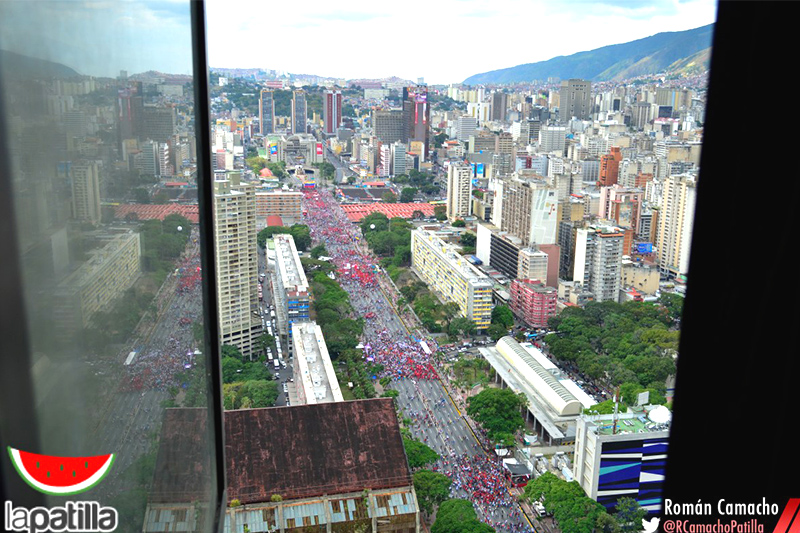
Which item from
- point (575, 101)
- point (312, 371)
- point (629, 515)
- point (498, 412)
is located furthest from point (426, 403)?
point (575, 101)

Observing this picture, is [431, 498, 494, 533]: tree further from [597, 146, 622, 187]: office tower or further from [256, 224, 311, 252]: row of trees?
[597, 146, 622, 187]: office tower

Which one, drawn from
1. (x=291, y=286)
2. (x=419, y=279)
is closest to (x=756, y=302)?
(x=291, y=286)

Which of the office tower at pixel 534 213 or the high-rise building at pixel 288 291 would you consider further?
the office tower at pixel 534 213

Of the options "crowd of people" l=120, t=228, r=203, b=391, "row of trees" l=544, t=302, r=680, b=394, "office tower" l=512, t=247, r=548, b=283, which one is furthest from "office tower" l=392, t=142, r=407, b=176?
"crowd of people" l=120, t=228, r=203, b=391

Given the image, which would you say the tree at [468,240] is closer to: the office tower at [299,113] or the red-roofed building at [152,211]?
the red-roofed building at [152,211]

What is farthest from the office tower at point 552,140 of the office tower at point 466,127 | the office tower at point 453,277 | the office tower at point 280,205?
the office tower at point 453,277

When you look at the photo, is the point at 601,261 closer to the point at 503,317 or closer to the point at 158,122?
the point at 503,317

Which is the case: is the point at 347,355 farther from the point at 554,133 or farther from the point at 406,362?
the point at 554,133
